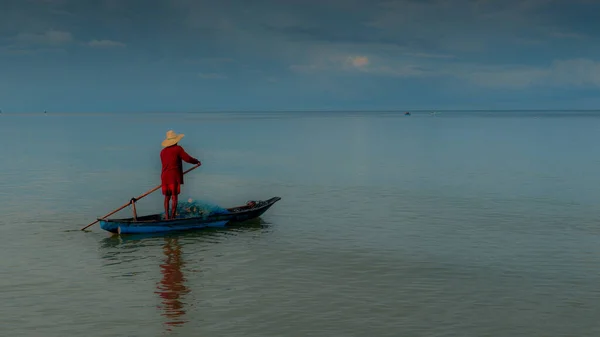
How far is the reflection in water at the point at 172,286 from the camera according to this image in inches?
538

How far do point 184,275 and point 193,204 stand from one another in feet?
20.8

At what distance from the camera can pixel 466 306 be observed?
13992 millimetres

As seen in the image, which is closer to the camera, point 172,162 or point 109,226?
point 109,226

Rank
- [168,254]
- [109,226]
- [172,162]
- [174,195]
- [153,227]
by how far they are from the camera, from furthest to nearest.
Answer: [174,195] < [172,162] < [153,227] < [109,226] < [168,254]

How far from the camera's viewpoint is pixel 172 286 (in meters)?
15.9

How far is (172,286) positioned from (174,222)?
589cm

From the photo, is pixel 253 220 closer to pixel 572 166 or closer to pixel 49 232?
pixel 49 232

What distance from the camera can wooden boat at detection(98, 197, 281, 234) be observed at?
2105 cm

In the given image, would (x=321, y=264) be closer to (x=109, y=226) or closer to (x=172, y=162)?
(x=172, y=162)

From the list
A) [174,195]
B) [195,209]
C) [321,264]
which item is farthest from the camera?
[195,209]

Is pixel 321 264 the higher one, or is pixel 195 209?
pixel 195 209

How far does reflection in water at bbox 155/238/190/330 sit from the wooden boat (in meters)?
1.04

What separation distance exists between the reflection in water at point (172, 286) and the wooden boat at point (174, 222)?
104 centimetres

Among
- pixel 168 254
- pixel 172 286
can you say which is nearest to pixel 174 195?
pixel 168 254
